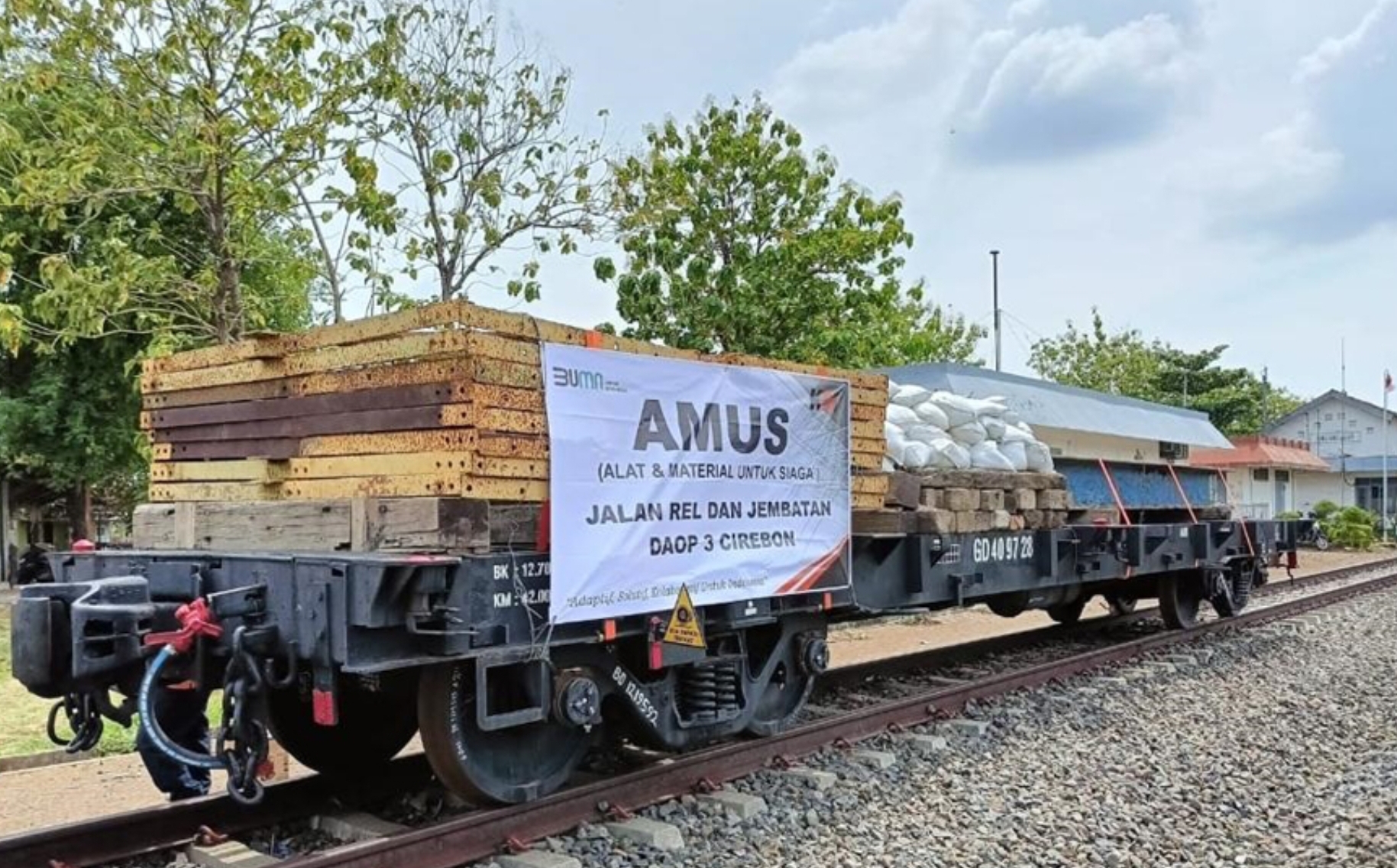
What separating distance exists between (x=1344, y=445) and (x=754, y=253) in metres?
45.4

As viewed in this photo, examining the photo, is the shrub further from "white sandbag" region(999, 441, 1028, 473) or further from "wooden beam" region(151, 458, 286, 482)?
"wooden beam" region(151, 458, 286, 482)

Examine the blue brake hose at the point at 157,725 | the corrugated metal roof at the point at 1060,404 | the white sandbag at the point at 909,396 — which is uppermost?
the corrugated metal roof at the point at 1060,404

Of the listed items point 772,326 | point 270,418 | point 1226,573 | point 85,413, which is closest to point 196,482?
point 270,418

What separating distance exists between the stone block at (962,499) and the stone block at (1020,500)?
56 cm

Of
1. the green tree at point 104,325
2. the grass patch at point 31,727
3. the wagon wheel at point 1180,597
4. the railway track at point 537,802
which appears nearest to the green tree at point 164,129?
the green tree at point 104,325

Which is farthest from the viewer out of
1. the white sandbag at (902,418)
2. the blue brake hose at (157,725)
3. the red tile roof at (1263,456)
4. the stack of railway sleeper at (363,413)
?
the red tile roof at (1263,456)

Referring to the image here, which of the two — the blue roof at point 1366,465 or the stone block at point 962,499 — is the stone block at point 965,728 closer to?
the stone block at point 962,499

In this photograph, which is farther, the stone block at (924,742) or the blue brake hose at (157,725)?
the stone block at (924,742)

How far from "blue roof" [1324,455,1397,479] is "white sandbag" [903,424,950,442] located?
43.4m

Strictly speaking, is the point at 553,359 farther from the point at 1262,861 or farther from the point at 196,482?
the point at 1262,861

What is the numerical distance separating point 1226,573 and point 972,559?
5.86 meters

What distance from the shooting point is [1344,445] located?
50.8 meters

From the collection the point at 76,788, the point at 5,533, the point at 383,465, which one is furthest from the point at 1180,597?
the point at 5,533

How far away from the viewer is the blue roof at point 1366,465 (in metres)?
45.4
